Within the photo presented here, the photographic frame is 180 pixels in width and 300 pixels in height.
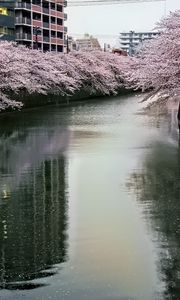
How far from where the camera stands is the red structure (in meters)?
91.8

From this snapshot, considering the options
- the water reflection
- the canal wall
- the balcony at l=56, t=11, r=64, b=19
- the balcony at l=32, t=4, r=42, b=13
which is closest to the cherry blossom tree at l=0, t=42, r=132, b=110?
the canal wall

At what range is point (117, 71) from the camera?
66.8 metres

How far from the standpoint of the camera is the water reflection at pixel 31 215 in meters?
6.66

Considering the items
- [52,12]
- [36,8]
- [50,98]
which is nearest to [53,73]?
[50,98]

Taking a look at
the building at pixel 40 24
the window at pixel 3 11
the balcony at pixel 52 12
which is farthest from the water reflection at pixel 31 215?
the balcony at pixel 52 12

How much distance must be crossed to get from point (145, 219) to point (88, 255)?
2.18m

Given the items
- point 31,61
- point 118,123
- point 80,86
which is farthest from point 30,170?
point 80,86

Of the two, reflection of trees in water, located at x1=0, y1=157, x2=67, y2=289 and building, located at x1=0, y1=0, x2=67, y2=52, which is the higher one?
building, located at x1=0, y1=0, x2=67, y2=52

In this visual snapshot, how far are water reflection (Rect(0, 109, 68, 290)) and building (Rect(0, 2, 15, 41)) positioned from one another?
224 feet

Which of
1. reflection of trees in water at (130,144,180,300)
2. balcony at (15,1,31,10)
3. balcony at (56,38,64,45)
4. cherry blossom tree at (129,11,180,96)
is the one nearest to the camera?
reflection of trees in water at (130,144,180,300)

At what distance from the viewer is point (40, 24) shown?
326 feet

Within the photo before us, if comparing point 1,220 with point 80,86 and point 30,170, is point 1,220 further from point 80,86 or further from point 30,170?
point 80,86

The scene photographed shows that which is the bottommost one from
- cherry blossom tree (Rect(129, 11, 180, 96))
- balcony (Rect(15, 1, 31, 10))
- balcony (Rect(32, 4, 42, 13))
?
cherry blossom tree (Rect(129, 11, 180, 96))

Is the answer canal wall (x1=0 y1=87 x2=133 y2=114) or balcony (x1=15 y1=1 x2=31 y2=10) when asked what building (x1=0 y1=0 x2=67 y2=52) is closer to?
balcony (x1=15 y1=1 x2=31 y2=10)
